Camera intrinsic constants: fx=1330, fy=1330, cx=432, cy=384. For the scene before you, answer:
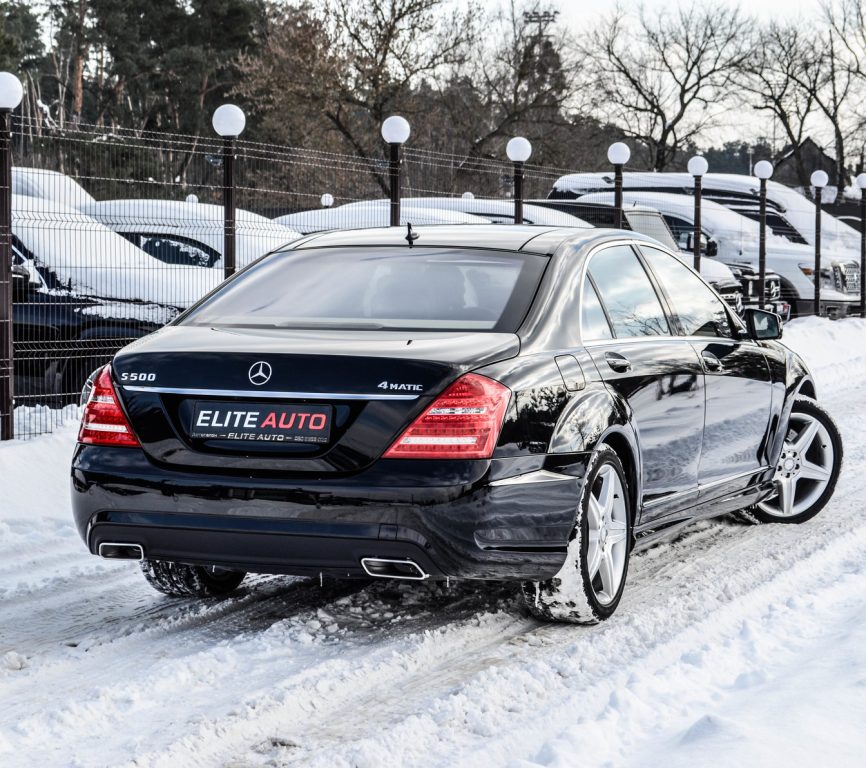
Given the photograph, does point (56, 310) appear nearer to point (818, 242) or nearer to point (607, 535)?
point (607, 535)

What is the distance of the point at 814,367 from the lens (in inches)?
640

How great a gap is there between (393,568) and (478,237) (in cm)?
160

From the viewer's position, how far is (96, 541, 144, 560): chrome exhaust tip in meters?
4.46

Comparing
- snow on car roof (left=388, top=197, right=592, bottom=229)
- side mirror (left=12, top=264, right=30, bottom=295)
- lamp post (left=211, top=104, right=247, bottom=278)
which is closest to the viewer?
side mirror (left=12, top=264, right=30, bottom=295)

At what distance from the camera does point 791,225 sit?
22.8 m

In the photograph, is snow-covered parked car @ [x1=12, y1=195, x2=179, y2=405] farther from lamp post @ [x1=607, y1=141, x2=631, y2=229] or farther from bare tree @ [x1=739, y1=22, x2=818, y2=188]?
bare tree @ [x1=739, y1=22, x2=818, y2=188]

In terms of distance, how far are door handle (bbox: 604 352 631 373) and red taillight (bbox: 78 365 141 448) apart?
1.75 meters

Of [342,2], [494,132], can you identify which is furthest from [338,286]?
[494,132]

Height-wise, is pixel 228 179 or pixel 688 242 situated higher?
pixel 228 179

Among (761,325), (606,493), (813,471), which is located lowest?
(813,471)

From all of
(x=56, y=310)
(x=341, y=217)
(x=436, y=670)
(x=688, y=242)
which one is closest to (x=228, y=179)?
(x=56, y=310)

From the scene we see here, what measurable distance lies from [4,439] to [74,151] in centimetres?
207

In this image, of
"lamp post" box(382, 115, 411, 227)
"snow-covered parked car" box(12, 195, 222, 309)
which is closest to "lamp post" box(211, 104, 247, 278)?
"snow-covered parked car" box(12, 195, 222, 309)

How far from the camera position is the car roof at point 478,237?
17.0 feet
